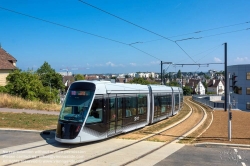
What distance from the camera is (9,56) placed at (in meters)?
57.0

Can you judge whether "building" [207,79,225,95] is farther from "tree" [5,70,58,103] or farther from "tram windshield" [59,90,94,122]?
"tram windshield" [59,90,94,122]

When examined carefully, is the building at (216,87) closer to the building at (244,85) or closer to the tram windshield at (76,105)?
the building at (244,85)

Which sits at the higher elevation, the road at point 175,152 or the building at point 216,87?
the building at point 216,87

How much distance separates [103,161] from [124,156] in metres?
1.12

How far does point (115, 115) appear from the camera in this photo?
15.0 m

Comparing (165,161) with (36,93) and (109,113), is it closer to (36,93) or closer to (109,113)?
(109,113)

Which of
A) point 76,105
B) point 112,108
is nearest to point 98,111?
point 76,105

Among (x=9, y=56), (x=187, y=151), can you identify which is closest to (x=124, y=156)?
→ (x=187, y=151)

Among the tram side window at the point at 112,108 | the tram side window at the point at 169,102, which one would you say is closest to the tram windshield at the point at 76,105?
the tram side window at the point at 112,108

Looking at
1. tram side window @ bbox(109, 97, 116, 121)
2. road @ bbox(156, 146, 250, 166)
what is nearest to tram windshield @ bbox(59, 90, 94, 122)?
tram side window @ bbox(109, 97, 116, 121)

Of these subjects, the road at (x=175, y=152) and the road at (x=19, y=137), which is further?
the road at (x=19, y=137)

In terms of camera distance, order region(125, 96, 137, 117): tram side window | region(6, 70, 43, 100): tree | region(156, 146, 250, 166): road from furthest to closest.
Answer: region(6, 70, 43, 100): tree
region(125, 96, 137, 117): tram side window
region(156, 146, 250, 166): road

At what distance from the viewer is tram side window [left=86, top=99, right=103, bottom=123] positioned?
43.4ft

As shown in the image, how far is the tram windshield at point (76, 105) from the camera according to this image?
42.6 ft
